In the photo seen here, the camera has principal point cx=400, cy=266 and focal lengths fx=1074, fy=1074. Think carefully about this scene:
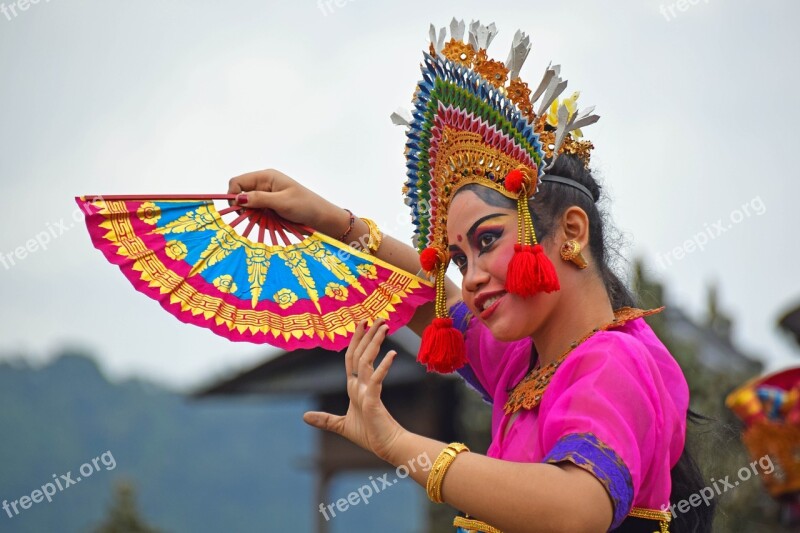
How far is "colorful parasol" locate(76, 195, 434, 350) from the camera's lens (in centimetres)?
337

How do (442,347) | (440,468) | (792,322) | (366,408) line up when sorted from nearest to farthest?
(440,468), (366,408), (442,347), (792,322)

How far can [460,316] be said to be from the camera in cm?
362

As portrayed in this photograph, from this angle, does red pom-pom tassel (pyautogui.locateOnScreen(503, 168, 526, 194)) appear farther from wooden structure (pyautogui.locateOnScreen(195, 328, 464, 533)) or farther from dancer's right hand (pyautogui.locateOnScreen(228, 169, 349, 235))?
wooden structure (pyautogui.locateOnScreen(195, 328, 464, 533))

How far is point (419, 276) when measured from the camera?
364 centimetres

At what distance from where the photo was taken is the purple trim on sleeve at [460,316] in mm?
3594

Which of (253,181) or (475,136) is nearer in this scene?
(475,136)

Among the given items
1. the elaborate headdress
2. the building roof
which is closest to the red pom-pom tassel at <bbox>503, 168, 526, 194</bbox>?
the elaborate headdress

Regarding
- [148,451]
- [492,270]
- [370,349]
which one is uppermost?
[148,451]

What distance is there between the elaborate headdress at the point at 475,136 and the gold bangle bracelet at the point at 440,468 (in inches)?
19.4

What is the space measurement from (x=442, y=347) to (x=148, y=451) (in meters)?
43.4

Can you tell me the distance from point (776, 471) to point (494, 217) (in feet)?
6.95

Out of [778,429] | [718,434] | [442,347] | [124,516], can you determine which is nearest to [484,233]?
[442,347]

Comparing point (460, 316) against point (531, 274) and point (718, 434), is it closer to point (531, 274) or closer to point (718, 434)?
point (531, 274)

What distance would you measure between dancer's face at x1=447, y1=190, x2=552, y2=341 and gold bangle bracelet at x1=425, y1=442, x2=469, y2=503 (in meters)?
0.43
